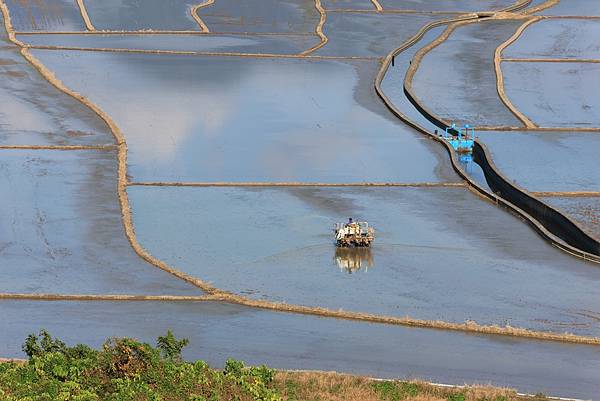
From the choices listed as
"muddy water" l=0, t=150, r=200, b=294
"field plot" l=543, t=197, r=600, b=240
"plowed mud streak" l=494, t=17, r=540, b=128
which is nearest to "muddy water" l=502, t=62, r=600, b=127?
"plowed mud streak" l=494, t=17, r=540, b=128

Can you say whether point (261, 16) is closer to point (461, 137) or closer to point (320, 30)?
point (320, 30)

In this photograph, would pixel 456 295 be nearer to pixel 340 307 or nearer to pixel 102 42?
pixel 340 307

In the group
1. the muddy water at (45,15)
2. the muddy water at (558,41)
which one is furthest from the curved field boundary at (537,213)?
the muddy water at (45,15)

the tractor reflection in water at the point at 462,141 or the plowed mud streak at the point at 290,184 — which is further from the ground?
the tractor reflection in water at the point at 462,141

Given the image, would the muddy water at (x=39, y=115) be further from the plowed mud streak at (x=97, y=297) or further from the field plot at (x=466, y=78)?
the plowed mud streak at (x=97, y=297)

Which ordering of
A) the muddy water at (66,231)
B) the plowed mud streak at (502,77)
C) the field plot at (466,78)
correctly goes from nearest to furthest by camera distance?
1. the muddy water at (66,231)
2. the plowed mud streak at (502,77)
3. the field plot at (466,78)

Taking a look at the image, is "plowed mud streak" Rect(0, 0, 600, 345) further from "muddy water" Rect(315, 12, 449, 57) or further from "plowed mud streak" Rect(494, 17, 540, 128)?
"muddy water" Rect(315, 12, 449, 57)

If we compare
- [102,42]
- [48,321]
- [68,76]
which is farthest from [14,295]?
[102,42]

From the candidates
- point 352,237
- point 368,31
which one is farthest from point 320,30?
point 352,237
